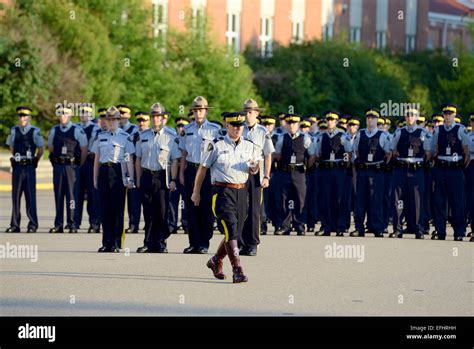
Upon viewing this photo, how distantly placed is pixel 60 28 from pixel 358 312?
42.5 meters

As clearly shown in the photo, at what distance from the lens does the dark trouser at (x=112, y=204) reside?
19.5m

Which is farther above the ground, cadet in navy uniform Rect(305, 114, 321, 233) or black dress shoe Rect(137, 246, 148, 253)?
cadet in navy uniform Rect(305, 114, 321, 233)

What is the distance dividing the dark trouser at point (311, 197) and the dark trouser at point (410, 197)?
1896 mm

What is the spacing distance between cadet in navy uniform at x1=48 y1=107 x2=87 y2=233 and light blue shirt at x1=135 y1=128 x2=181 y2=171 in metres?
3.88

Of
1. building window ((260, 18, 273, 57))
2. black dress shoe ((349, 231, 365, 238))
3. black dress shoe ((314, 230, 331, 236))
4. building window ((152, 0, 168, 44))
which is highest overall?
building window ((260, 18, 273, 57))

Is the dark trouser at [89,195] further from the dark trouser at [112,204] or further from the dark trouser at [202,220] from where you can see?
the dark trouser at [202,220]

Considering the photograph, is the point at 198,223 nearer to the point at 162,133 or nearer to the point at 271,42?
the point at 162,133

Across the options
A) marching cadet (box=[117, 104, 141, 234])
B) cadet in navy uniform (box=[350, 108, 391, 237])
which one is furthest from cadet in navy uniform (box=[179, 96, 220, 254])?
cadet in navy uniform (box=[350, 108, 391, 237])

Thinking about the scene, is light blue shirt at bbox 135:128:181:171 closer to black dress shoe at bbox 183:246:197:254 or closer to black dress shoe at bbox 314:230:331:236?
black dress shoe at bbox 183:246:197:254

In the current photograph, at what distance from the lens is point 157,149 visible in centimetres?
1973

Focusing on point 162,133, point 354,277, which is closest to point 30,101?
point 162,133

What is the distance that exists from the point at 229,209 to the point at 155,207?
418 centimetres

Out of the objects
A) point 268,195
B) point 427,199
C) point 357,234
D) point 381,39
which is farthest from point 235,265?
point 381,39

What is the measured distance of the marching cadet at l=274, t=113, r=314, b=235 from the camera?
80.8 ft
